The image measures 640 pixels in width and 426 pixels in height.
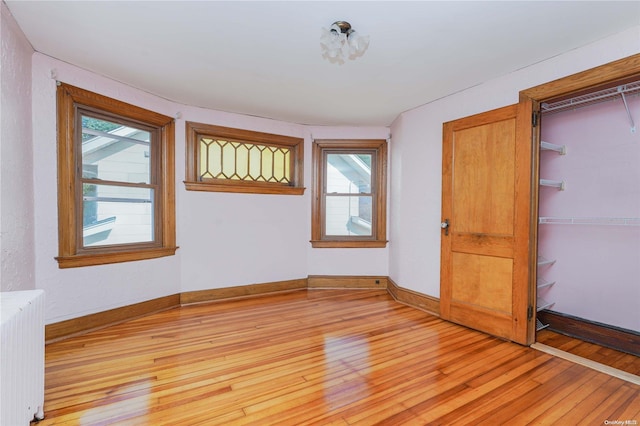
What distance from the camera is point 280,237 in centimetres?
430

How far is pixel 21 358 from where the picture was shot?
1.40 metres

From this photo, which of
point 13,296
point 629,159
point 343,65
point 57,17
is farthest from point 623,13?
point 13,296

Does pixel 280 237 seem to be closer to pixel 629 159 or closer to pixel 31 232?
pixel 31 232

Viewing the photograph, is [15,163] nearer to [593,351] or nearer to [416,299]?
[416,299]

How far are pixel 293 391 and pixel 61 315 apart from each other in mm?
2212

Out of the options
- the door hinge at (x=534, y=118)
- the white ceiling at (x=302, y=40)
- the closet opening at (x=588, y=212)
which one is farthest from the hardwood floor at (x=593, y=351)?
the white ceiling at (x=302, y=40)

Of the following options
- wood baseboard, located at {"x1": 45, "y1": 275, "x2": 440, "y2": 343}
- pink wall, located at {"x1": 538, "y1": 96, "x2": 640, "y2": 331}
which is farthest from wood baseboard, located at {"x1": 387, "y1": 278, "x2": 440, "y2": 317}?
pink wall, located at {"x1": 538, "y1": 96, "x2": 640, "y2": 331}

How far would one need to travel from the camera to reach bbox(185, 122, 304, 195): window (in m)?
3.76

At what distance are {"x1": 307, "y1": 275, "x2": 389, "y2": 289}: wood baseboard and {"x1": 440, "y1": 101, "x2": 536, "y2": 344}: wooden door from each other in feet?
4.21

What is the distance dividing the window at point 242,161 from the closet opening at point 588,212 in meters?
2.79

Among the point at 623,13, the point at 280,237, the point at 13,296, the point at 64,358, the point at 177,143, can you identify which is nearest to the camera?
the point at 13,296

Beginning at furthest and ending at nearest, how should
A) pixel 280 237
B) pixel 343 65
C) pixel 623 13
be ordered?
pixel 280 237 → pixel 343 65 → pixel 623 13

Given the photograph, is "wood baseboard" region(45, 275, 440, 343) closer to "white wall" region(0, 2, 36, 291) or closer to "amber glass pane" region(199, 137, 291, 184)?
"white wall" region(0, 2, 36, 291)

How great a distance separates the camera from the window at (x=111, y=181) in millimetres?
2715
